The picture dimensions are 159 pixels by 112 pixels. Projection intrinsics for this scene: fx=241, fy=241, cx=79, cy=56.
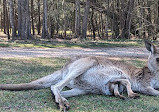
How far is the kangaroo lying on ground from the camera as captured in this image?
4117 mm

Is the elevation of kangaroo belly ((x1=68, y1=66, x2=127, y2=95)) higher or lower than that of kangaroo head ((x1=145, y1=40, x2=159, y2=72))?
lower

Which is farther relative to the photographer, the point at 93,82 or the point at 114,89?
the point at 93,82

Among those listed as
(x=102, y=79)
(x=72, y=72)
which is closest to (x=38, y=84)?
(x=72, y=72)

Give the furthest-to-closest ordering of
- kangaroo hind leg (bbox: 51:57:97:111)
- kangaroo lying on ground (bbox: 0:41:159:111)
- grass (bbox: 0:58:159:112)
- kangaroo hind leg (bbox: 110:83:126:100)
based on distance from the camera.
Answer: kangaroo lying on ground (bbox: 0:41:159:111) → kangaroo hind leg (bbox: 110:83:126:100) → kangaroo hind leg (bbox: 51:57:97:111) → grass (bbox: 0:58:159:112)

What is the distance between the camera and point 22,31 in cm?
1723

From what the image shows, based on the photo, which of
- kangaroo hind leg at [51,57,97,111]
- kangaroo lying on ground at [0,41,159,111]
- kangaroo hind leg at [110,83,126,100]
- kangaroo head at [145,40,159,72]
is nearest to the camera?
kangaroo hind leg at [51,57,97,111]

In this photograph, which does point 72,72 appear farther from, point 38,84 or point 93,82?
point 38,84

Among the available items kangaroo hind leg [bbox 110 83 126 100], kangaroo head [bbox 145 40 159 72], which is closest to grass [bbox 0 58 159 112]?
kangaroo hind leg [bbox 110 83 126 100]

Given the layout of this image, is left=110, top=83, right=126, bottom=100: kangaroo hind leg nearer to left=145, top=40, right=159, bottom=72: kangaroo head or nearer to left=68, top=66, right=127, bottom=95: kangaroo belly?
left=68, top=66, right=127, bottom=95: kangaroo belly

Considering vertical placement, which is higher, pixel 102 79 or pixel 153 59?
pixel 153 59

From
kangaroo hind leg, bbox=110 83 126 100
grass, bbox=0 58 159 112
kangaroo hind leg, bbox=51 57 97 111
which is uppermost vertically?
kangaroo hind leg, bbox=51 57 97 111

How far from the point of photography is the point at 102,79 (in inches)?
164

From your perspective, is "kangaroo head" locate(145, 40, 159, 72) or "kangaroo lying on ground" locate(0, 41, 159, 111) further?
"kangaroo head" locate(145, 40, 159, 72)

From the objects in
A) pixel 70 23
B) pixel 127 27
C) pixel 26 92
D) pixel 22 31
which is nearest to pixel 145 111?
pixel 26 92
